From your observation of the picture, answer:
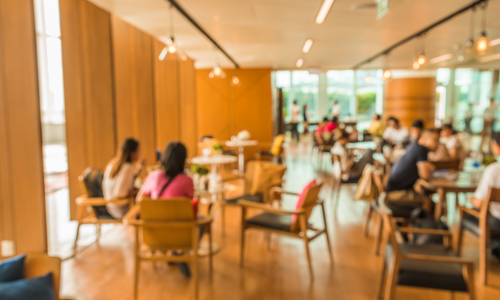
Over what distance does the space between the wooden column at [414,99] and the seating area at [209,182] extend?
4938mm

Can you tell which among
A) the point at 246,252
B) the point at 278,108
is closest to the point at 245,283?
the point at 246,252

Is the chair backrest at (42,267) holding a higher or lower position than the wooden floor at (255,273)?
higher

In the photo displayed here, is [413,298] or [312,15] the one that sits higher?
[312,15]

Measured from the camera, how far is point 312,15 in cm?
575

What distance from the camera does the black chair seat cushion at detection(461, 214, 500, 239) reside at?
10.9 ft

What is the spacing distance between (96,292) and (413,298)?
274 cm

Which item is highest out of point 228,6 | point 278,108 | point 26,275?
point 228,6

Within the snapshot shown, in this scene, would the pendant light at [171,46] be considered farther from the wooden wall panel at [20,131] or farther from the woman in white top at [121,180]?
the wooden wall panel at [20,131]

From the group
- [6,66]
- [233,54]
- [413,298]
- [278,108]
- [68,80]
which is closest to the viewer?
[413,298]

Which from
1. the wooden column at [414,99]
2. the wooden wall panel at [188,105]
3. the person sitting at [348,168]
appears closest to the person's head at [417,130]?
the person sitting at [348,168]

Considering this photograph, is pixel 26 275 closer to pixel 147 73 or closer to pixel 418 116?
pixel 147 73

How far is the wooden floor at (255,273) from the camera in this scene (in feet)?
10.6

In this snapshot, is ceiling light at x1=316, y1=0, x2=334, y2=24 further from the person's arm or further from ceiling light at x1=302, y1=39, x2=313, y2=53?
the person's arm

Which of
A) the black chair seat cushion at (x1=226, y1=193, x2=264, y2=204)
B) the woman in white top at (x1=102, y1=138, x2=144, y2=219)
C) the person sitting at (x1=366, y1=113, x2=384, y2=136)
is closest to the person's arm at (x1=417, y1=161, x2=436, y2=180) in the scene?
the black chair seat cushion at (x1=226, y1=193, x2=264, y2=204)
